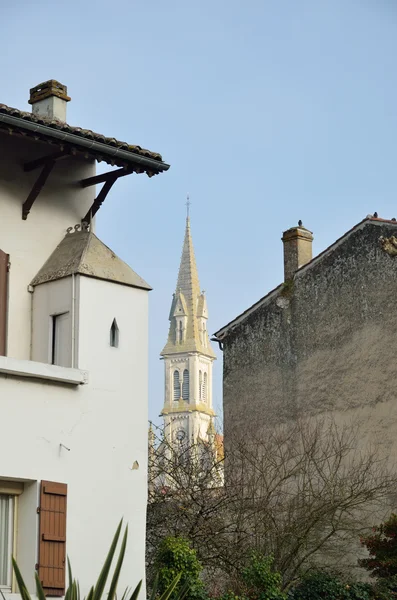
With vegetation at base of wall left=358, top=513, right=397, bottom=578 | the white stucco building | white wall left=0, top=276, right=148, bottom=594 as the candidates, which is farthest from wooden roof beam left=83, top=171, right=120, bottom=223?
vegetation at base of wall left=358, top=513, right=397, bottom=578

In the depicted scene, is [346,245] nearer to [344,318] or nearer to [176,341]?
[344,318]

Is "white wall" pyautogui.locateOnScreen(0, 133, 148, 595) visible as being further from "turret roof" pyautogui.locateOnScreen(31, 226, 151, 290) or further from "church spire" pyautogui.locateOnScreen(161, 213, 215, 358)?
"church spire" pyautogui.locateOnScreen(161, 213, 215, 358)

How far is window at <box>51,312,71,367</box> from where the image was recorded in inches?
489

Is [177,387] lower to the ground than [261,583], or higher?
higher

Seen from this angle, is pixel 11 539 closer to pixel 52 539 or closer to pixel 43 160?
pixel 52 539

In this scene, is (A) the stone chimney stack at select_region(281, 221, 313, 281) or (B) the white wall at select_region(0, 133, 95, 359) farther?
(A) the stone chimney stack at select_region(281, 221, 313, 281)

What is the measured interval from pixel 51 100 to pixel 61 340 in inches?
140

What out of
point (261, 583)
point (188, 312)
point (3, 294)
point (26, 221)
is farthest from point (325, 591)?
point (188, 312)

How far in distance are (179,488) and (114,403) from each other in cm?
876

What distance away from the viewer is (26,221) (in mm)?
13109

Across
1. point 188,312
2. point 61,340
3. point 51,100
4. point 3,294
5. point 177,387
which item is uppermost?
point 188,312

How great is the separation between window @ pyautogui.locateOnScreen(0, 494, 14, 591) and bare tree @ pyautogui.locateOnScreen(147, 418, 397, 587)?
7.85 m

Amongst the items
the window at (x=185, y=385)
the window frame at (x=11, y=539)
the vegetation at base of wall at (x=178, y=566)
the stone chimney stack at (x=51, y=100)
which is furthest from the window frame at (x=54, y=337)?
the window at (x=185, y=385)

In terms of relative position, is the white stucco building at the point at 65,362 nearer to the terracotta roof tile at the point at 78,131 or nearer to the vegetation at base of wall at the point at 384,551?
the terracotta roof tile at the point at 78,131
